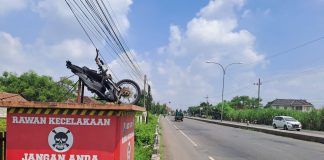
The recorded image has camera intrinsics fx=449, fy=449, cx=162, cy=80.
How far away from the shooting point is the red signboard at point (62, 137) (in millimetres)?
7172

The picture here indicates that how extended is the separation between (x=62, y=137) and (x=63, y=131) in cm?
10

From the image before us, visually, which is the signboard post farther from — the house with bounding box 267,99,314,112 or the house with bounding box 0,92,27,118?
the house with bounding box 267,99,314,112

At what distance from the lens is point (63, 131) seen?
7.20 meters

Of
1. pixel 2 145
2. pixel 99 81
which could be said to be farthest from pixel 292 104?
pixel 2 145

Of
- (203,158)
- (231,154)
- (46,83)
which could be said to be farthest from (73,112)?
(46,83)

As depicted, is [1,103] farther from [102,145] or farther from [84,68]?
[84,68]

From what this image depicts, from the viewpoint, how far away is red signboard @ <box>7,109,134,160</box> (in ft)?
23.5

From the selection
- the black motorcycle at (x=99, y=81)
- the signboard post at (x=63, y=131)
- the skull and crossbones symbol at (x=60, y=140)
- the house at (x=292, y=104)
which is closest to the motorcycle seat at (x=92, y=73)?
the black motorcycle at (x=99, y=81)

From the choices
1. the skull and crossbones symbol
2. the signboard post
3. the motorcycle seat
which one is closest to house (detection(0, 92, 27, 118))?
the signboard post

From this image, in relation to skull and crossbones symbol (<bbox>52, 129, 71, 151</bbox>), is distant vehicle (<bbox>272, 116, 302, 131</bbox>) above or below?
below

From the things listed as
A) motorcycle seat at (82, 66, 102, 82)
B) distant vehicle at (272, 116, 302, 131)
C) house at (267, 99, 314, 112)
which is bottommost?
distant vehicle at (272, 116, 302, 131)

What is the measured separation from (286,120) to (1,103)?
1994 inches

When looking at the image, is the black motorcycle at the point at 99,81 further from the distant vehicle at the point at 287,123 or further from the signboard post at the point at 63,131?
the distant vehicle at the point at 287,123

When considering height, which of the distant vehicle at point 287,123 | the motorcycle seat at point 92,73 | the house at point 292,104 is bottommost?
the distant vehicle at point 287,123
